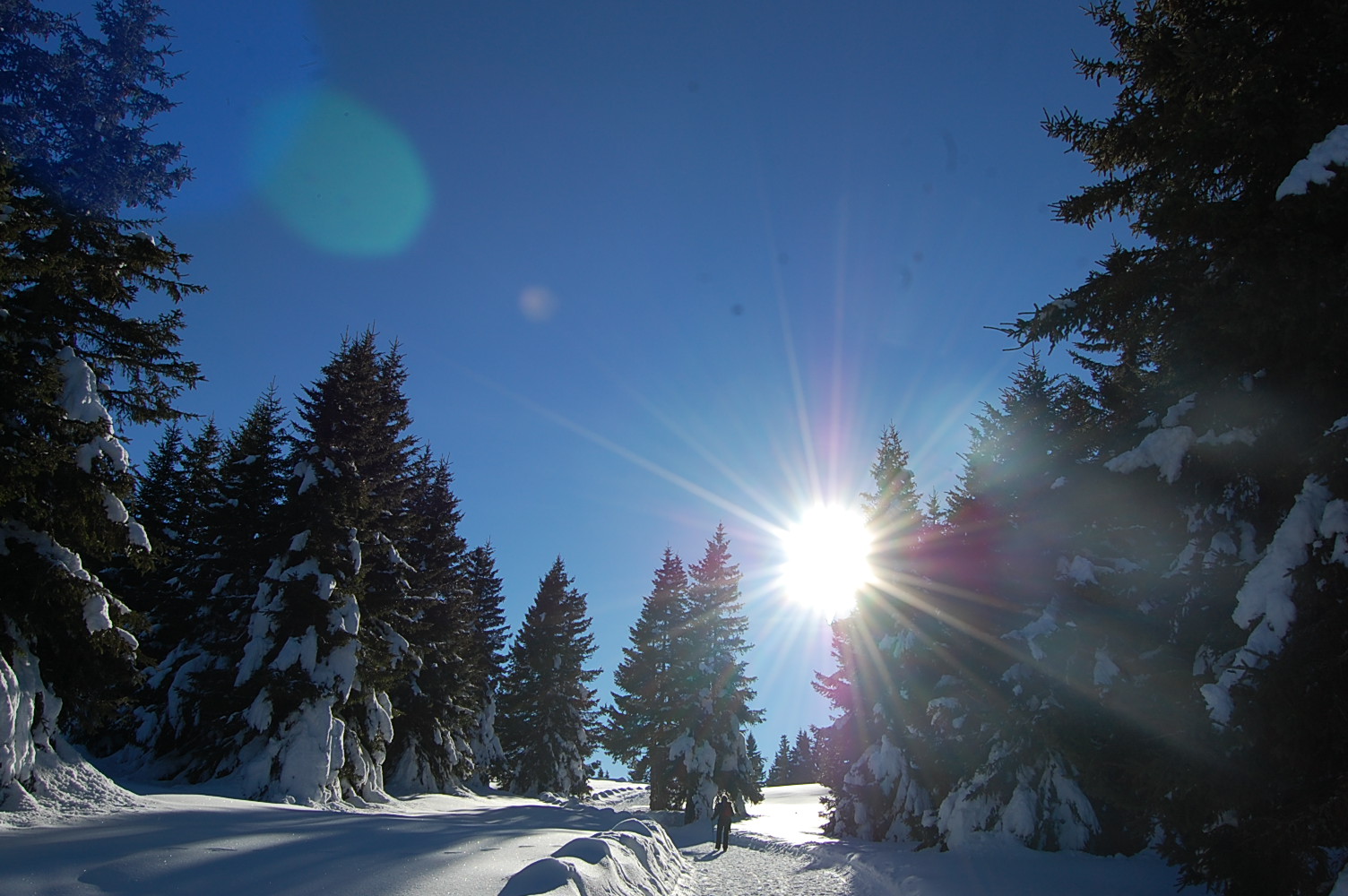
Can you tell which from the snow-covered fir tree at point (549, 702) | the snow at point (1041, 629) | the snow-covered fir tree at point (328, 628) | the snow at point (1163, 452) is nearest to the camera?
the snow at point (1163, 452)

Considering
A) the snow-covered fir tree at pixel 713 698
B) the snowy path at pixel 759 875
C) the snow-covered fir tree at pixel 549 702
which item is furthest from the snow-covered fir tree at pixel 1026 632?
the snow-covered fir tree at pixel 549 702

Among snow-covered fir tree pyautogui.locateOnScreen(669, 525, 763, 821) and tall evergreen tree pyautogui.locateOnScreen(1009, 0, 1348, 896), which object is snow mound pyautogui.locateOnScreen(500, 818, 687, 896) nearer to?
tall evergreen tree pyautogui.locateOnScreen(1009, 0, 1348, 896)

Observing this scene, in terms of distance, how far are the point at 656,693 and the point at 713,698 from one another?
3608 mm

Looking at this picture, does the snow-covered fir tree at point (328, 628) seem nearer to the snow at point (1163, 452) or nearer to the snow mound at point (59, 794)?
the snow mound at point (59, 794)

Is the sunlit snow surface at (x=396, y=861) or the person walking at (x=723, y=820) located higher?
the sunlit snow surface at (x=396, y=861)

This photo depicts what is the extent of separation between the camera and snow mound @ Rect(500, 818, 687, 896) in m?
7.02

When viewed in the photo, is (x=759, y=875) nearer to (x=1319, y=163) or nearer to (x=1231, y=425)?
(x=1231, y=425)

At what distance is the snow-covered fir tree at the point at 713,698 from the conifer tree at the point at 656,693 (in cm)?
53

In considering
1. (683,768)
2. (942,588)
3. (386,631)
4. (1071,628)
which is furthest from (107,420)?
(683,768)

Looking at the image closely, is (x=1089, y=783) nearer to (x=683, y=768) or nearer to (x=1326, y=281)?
(x=1326, y=281)

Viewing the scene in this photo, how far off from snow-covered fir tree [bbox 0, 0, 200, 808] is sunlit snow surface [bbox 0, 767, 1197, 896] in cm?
190

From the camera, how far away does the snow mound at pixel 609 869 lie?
23.0 ft

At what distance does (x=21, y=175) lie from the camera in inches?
488

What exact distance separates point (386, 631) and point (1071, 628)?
67.5 ft
